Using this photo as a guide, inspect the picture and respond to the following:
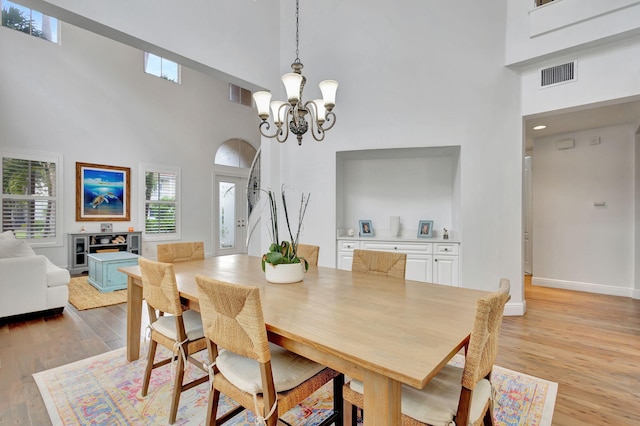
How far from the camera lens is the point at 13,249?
3.46 metres

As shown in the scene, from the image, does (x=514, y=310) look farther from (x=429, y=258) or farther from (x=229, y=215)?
(x=229, y=215)

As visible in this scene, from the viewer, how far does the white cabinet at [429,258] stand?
3.71 meters

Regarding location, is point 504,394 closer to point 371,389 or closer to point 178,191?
point 371,389

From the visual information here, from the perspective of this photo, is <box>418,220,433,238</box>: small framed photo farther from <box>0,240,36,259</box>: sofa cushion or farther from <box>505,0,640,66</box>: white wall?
<box>0,240,36,259</box>: sofa cushion

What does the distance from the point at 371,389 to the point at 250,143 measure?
Result: 836 cm

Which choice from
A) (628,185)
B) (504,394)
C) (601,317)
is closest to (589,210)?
(628,185)

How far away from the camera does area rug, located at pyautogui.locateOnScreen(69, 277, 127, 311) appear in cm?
396

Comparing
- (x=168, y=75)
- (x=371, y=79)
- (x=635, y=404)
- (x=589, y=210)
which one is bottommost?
(x=635, y=404)

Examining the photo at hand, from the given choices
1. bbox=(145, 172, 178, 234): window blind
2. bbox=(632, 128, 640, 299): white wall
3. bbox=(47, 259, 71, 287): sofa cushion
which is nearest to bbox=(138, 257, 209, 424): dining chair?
bbox=(47, 259, 71, 287): sofa cushion

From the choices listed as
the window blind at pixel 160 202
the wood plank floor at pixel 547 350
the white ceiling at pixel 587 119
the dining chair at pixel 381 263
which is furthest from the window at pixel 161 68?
the white ceiling at pixel 587 119

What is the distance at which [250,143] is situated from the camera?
868 centimetres

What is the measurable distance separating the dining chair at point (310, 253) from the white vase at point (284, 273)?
69cm

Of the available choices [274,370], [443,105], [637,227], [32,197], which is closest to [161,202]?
[32,197]

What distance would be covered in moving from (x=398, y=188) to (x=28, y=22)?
275 inches
